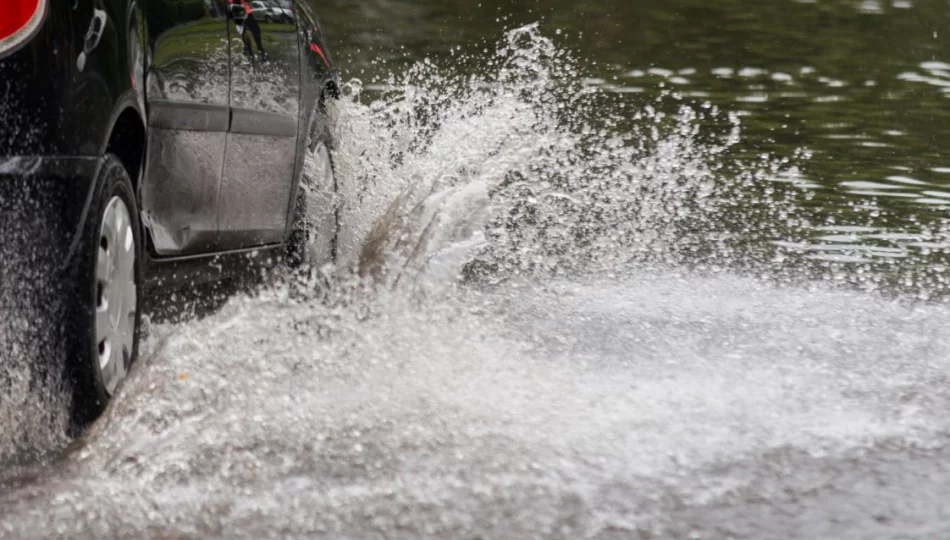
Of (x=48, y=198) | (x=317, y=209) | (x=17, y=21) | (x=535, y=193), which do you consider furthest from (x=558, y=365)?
(x=535, y=193)

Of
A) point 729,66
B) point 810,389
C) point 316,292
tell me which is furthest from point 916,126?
point 810,389

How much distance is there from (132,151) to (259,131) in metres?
1.14

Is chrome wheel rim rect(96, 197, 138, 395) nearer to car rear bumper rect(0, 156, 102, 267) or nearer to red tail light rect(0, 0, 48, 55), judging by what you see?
car rear bumper rect(0, 156, 102, 267)

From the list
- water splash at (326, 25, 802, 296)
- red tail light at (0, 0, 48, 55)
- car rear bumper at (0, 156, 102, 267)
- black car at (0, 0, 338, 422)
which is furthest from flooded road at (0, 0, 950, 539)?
red tail light at (0, 0, 48, 55)

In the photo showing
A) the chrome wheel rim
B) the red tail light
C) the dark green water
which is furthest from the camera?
the dark green water

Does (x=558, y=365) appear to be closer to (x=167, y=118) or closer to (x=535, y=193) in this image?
(x=167, y=118)

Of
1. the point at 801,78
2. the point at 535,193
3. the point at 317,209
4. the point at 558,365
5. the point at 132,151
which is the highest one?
the point at 132,151

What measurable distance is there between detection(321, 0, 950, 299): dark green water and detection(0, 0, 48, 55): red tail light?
156 inches

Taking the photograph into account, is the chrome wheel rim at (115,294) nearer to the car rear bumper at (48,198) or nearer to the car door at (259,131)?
the car rear bumper at (48,198)

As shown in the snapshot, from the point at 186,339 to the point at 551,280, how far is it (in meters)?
2.22

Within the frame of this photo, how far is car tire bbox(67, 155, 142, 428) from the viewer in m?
3.95

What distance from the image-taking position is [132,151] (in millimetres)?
4469

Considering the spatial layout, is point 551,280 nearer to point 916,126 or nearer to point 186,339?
point 186,339

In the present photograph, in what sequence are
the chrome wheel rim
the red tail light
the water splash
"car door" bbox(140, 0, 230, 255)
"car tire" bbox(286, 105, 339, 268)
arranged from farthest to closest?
the water splash → "car tire" bbox(286, 105, 339, 268) → "car door" bbox(140, 0, 230, 255) → the chrome wheel rim → the red tail light
